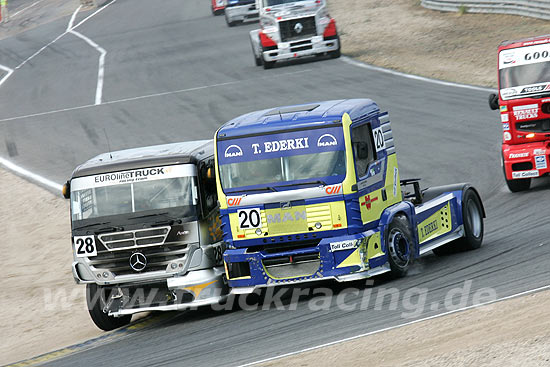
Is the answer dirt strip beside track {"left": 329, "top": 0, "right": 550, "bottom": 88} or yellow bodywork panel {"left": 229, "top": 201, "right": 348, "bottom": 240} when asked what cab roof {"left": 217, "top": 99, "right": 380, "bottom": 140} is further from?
dirt strip beside track {"left": 329, "top": 0, "right": 550, "bottom": 88}

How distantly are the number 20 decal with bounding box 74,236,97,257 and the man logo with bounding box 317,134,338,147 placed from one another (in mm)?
3042

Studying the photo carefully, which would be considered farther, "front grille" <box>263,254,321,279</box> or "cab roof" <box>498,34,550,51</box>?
"cab roof" <box>498,34,550,51</box>

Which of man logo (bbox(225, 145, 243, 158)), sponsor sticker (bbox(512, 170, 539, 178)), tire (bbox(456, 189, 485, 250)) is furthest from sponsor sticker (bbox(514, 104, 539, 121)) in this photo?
man logo (bbox(225, 145, 243, 158))

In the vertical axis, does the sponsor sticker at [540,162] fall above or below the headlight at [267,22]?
above

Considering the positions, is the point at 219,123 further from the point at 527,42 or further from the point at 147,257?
the point at 147,257

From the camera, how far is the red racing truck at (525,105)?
15930 mm

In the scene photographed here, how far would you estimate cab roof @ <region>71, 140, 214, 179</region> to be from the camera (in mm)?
12203

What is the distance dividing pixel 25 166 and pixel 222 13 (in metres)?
29.1

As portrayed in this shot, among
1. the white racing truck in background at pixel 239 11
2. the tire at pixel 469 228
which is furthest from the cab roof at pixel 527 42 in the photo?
the white racing truck in background at pixel 239 11

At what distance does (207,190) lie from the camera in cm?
1241

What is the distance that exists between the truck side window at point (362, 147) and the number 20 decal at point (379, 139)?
3.5 inches

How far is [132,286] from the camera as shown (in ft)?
40.0

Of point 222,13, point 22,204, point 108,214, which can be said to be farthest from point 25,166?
point 222,13

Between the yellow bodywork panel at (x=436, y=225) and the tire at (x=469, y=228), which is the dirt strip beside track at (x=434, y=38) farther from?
the yellow bodywork panel at (x=436, y=225)
